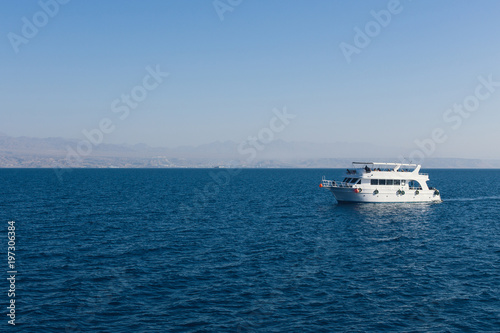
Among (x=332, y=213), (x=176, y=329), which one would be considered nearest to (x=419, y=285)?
(x=176, y=329)

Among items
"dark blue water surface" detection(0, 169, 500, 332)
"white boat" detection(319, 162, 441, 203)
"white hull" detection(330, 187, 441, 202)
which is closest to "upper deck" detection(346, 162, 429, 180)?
"white boat" detection(319, 162, 441, 203)

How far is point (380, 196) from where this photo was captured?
72.0 m

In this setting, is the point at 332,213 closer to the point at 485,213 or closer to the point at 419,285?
the point at 485,213

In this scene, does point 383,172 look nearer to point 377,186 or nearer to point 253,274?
point 377,186

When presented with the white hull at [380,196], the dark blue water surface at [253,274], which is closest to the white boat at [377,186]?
the white hull at [380,196]

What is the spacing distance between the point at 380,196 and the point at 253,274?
4799 centimetres

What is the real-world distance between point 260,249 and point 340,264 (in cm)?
880

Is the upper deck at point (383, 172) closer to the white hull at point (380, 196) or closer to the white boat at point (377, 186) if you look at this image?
the white boat at point (377, 186)

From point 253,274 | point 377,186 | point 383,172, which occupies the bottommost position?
point 253,274

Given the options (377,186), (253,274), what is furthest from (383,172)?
(253,274)

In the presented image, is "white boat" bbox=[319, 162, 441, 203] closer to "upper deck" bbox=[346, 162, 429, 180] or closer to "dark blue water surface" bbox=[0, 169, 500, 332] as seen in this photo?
"upper deck" bbox=[346, 162, 429, 180]

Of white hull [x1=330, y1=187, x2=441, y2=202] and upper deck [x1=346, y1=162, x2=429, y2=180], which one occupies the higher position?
upper deck [x1=346, y1=162, x2=429, y2=180]

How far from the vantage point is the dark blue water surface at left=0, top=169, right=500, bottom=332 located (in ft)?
74.5

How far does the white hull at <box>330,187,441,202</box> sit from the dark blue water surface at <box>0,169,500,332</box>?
44.8 feet
